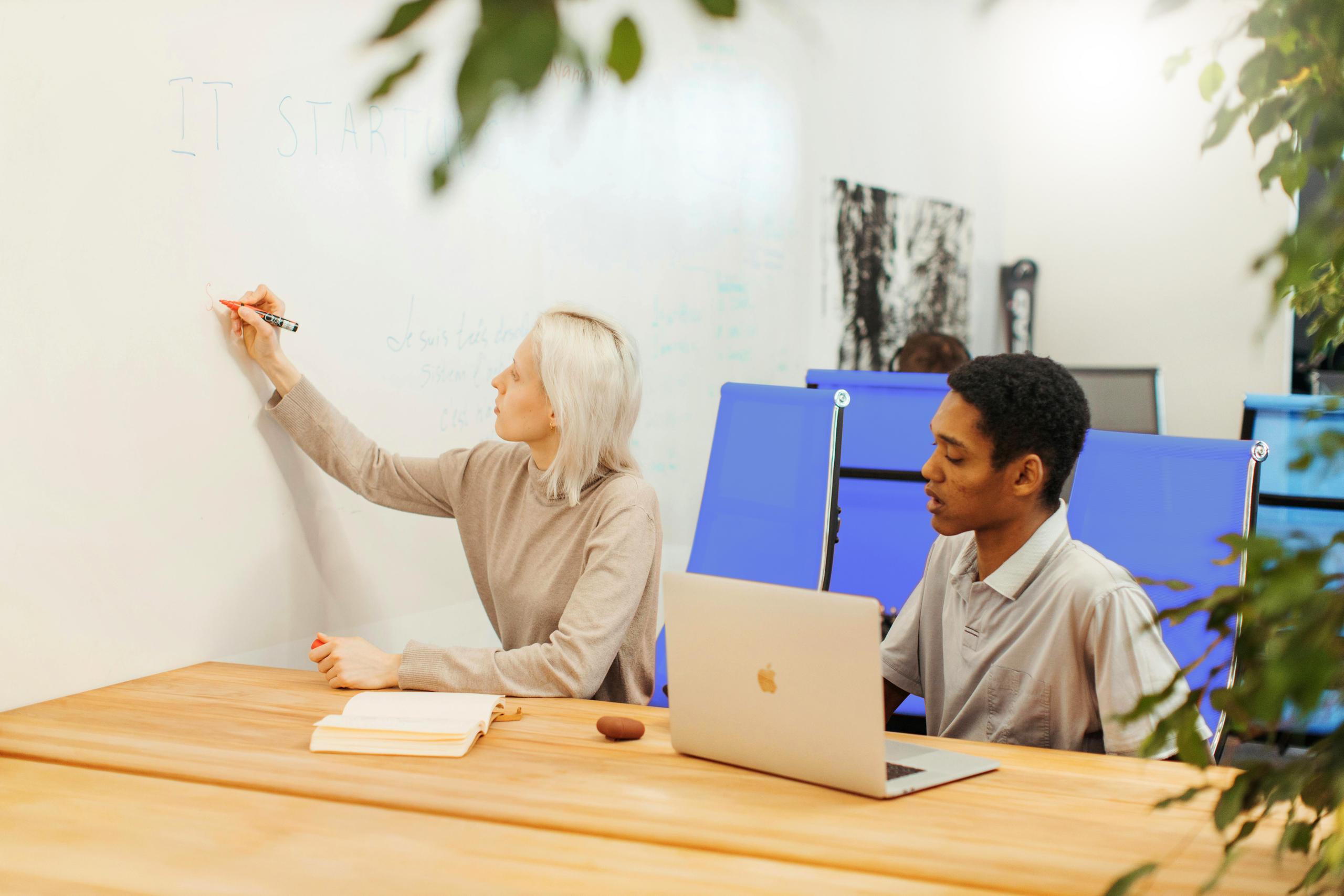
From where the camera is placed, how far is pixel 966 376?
1.77m

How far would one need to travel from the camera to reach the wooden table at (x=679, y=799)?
1.04 m

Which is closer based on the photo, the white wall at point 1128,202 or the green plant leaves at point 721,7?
the green plant leaves at point 721,7

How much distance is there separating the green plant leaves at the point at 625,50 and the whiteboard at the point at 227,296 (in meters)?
0.71

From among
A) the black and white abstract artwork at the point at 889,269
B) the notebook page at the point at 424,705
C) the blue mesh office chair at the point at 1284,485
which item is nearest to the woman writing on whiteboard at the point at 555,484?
the notebook page at the point at 424,705

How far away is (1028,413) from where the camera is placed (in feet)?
5.65

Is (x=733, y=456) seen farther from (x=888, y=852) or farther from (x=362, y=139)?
(x=888, y=852)

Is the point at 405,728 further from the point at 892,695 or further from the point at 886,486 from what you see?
the point at 886,486

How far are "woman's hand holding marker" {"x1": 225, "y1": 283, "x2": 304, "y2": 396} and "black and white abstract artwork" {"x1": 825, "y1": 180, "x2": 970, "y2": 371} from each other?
2.85 metres

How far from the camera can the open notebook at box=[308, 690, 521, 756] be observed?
4.45 ft

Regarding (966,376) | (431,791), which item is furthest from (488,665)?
(966,376)

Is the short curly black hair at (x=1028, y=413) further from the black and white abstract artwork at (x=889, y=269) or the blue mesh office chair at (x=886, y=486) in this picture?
the black and white abstract artwork at (x=889, y=269)

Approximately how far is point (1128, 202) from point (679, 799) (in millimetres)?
5839

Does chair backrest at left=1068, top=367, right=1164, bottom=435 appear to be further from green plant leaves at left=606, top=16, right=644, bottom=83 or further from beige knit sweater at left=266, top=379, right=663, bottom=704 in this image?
green plant leaves at left=606, top=16, right=644, bottom=83

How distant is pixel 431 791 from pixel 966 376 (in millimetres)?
1040
